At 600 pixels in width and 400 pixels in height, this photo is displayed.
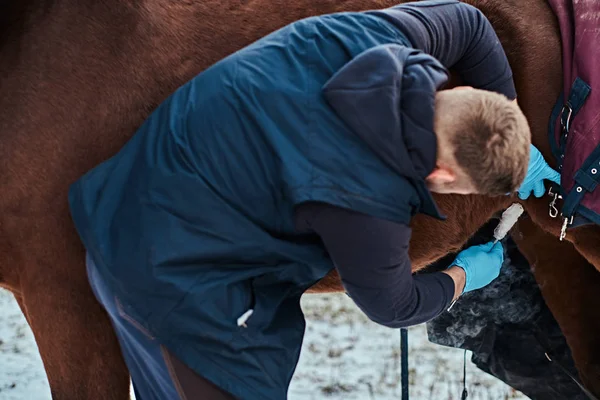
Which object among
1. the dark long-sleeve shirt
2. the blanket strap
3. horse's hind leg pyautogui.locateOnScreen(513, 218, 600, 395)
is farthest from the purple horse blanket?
horse's hind leg pyautogui.locateOnScreen(513, 218, 600, 395)

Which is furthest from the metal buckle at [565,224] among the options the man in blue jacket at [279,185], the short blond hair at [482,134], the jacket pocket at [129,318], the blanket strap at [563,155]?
the jacket pocket at [129,318]

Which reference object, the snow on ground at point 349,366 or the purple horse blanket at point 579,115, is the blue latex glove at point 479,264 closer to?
the purple horse blanket at point 579,115

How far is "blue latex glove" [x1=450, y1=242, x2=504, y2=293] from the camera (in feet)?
7.76

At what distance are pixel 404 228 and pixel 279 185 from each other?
1.02 feet

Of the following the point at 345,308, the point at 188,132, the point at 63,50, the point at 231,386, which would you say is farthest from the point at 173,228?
the point at 345,308

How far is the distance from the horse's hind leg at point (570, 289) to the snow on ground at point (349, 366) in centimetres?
79

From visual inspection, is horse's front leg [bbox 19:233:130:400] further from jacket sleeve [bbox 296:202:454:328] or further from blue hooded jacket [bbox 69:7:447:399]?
jacket sleeve [bbox 296:202:454:328]

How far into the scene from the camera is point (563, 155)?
7.50ft

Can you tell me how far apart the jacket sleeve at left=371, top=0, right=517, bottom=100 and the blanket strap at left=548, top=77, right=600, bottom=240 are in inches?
10.9

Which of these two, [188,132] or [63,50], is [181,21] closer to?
[63,50]

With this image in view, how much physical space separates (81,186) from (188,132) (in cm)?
34

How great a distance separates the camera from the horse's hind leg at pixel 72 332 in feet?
6.48

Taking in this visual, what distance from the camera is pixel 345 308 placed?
4.64m

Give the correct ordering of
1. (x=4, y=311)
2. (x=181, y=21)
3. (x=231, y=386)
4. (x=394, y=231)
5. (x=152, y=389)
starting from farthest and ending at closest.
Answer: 1. (x=4, y=311)
2. (x=181, y=21)
3. (x=152, y=389)
4. (x=231, y=386)
5. (x=394, y=231)
